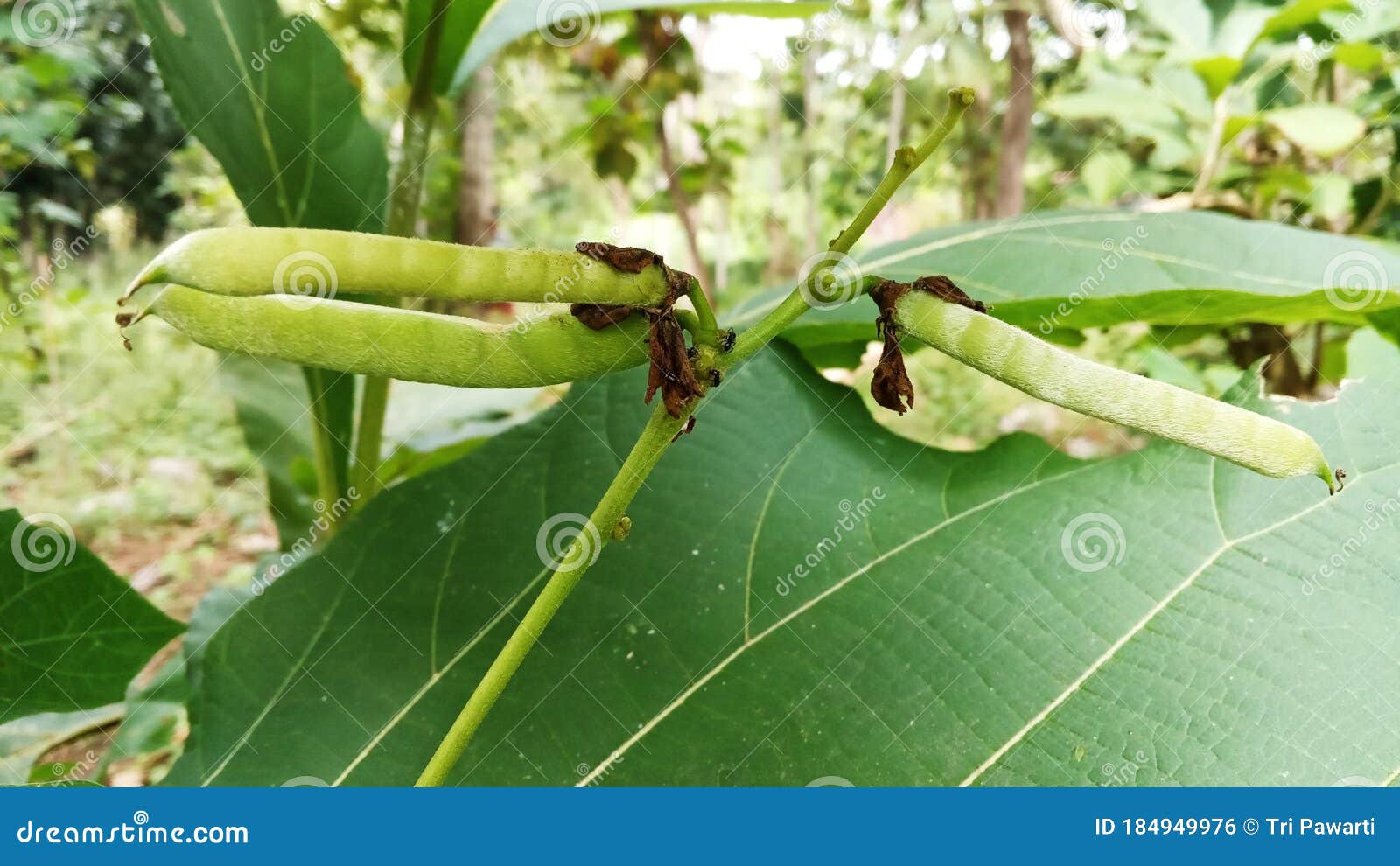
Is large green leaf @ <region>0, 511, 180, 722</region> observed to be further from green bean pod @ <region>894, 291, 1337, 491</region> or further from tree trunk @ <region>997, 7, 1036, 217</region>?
tree trunk @ <region>997, 7, 1036, 217</region>

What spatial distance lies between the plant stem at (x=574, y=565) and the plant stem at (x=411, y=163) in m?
0.57

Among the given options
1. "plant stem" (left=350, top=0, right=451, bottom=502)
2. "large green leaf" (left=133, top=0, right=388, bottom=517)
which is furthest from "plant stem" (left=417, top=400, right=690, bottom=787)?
"large green leaf" (left=133, top=0, right=388, bottom=517)

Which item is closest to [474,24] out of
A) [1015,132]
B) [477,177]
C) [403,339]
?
[403,339]

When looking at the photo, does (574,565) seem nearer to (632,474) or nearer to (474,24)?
(632,474)

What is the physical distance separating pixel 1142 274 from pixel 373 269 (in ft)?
3.07

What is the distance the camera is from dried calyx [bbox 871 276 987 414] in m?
0.73

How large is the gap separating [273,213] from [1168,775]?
1228mm

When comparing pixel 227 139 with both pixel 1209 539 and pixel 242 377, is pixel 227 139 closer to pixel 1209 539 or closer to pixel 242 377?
pixel 242 377

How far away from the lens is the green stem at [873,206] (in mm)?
646

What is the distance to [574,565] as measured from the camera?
2.35ft

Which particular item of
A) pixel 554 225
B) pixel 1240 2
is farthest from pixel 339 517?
pixel 554 225

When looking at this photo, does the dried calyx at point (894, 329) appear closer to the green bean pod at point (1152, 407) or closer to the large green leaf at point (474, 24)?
the green bean pod at point (1152, 407)

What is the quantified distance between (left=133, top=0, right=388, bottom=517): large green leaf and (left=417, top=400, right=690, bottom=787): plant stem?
68cm

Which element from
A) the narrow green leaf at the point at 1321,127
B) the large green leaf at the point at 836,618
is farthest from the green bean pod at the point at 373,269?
the narrow green leaf at the point at 1321,127
